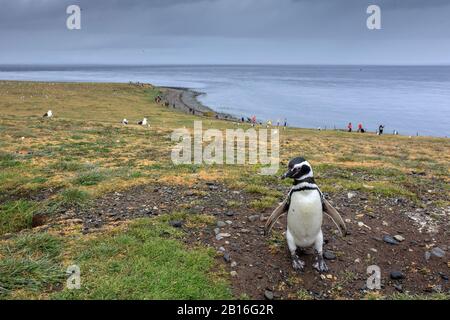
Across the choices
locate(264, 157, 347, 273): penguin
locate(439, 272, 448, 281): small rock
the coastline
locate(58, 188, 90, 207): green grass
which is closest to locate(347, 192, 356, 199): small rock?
locate(439, 272, 448, 281): small rock

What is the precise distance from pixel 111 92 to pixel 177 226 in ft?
333

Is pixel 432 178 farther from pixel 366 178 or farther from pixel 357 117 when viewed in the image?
pixel 357 117

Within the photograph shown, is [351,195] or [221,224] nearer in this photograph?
[221,224]

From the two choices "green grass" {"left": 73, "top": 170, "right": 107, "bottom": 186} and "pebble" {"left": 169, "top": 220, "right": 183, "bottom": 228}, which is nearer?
"pebble" {"left": 169, "top": 220, "right": 183, "bottom": 228}

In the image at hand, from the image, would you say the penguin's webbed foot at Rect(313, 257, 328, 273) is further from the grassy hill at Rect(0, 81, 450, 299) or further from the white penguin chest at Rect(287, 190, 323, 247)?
the white penguin chest at Rect(287, 190, 323, 247)

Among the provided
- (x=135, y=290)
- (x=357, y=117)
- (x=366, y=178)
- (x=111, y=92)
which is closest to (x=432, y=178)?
(x=366, y=178)

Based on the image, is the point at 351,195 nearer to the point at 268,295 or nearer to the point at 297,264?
the point at 297,264

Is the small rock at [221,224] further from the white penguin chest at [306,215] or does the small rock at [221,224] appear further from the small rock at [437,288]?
the small rock at [437,288]

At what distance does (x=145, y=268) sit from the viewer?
7.46 metres

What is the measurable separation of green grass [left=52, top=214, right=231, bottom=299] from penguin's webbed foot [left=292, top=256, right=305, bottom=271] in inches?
64.9

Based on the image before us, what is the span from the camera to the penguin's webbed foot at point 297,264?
26.0 feet

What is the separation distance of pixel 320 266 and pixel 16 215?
26.6 ft

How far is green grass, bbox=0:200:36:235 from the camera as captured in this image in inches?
385

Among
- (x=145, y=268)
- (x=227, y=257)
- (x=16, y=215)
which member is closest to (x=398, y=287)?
(x=227, y=257)
